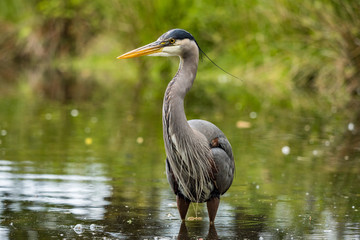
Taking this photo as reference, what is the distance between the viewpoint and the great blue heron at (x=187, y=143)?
17.4 ft

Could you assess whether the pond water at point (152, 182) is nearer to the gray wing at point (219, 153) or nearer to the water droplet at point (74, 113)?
the gray wing at point (219, 153)

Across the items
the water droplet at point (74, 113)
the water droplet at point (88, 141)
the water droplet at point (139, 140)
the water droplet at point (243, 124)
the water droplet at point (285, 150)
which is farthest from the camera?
the water droplet at point (74, 113)

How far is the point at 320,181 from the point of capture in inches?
298

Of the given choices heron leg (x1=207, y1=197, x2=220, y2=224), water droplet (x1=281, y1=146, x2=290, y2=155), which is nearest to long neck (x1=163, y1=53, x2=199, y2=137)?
heron leg (x1=207, y1=197, x2=220, y2=224)

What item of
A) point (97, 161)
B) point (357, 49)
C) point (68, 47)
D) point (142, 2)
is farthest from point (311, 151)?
point (68, 47)

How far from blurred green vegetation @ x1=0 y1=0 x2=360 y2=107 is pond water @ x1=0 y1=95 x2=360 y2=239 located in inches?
193

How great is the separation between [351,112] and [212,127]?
843 centimetres

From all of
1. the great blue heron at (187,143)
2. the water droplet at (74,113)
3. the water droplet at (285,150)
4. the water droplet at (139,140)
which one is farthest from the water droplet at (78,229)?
the water droplet at (74,113)

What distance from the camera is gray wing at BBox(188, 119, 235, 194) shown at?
5.73m

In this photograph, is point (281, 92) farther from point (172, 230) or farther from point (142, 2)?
point (172, 230)

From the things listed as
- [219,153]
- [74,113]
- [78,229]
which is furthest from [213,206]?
[74,113]

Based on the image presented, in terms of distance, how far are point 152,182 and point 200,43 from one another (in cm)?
1619

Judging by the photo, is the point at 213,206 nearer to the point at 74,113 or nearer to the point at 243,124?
the point at 243,124

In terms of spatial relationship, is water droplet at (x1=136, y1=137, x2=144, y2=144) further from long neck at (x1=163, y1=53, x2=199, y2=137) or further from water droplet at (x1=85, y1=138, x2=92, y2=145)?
long neck at (x1=163, y1=53, x2=199, y2=137)
